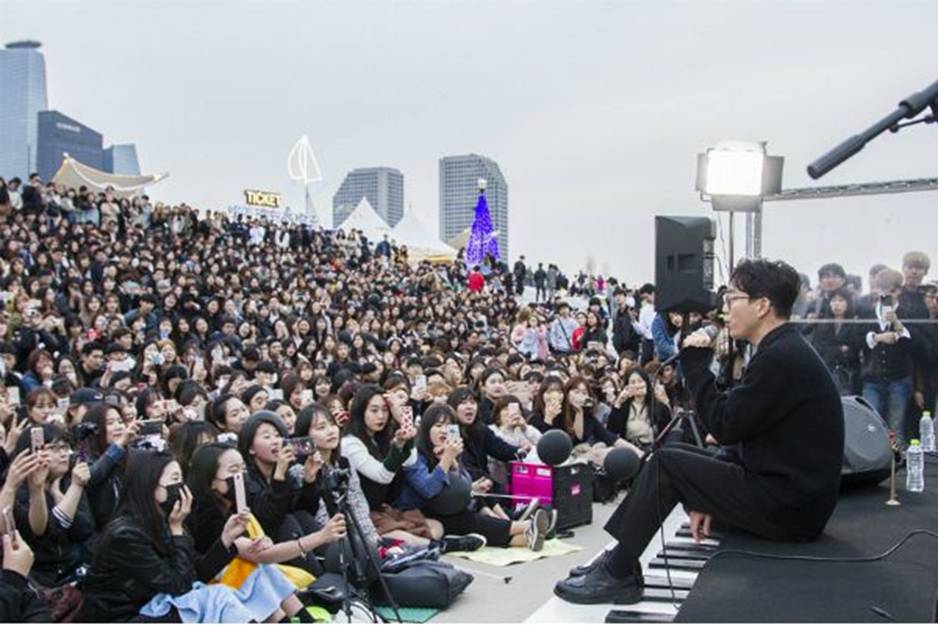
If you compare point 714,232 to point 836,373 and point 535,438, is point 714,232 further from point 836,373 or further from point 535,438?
point 535,438

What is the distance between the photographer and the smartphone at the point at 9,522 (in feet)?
12.7

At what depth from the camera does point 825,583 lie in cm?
345

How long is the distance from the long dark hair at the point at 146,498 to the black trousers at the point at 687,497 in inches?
75.4

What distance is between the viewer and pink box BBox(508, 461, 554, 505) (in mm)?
7133

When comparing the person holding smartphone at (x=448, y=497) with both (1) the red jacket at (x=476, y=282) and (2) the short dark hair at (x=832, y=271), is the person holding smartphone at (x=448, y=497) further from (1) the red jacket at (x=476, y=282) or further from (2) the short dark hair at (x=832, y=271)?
(1) the red jacket at (x=476, y=282)

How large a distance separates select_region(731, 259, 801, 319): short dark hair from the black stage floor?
1.02 metres

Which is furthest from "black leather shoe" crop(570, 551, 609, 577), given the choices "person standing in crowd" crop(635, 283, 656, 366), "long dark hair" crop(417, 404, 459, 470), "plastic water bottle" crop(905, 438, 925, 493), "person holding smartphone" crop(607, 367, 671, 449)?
"person standing in crowd" crop(635, 283, 656, 366)

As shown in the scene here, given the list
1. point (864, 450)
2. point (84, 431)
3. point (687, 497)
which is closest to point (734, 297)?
point (687, 497)

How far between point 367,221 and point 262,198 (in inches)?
224

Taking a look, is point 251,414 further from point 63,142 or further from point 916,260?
point 63,142

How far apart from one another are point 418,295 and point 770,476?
19147 mm

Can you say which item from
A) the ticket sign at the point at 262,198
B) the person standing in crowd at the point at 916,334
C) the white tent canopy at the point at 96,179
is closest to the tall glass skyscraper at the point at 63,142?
the ticket sign at the point at 262,198

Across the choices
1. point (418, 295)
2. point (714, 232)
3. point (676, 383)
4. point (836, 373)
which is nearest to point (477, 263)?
point (418, 295)

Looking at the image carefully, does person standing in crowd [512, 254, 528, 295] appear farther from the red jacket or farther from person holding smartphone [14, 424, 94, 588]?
person holding smartphone [14, 424, 94, 588]
